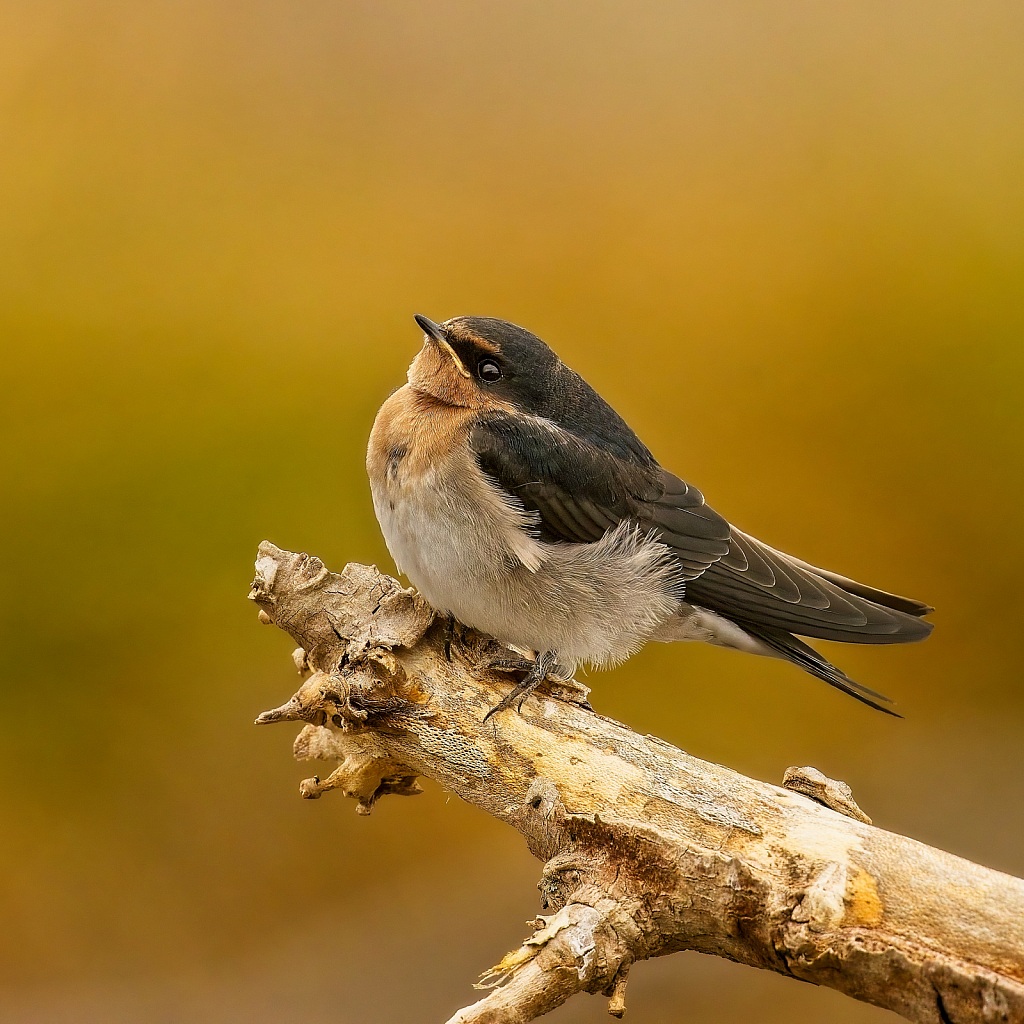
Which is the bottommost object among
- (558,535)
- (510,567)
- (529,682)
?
(529,682)

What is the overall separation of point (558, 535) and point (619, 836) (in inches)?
27.3

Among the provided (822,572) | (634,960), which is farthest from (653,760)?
(822,572)

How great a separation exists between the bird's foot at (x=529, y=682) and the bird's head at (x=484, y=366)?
53cm

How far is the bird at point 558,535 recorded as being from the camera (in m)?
2.05

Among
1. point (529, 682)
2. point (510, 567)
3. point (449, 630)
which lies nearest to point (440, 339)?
point (510, 567)

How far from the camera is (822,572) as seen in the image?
2.38m

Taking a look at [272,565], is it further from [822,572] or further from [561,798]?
[822,572]

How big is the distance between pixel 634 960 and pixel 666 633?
834 mm

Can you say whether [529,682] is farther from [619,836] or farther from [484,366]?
[484,366]

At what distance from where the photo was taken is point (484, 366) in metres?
2.19

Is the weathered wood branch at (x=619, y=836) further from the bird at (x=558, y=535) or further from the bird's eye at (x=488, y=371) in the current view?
the bird's eye at (x=488, y=371)

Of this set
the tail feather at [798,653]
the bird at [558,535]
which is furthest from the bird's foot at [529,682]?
the tail feather at [798,653]

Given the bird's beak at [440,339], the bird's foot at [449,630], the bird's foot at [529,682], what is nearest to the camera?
the bird's foot at [529,682]

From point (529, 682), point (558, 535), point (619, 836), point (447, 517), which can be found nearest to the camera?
point (619, 836)
